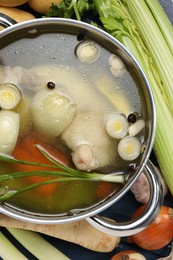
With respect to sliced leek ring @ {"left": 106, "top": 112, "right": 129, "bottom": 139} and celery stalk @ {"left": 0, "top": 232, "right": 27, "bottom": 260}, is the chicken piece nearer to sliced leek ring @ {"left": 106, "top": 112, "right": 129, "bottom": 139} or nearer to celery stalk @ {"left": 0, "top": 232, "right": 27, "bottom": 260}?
sliced leek ring @ {"left": 106, "top": 112, "right": 129, "bottom": 139}

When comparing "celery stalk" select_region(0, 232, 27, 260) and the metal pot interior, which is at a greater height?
the metal pot interior

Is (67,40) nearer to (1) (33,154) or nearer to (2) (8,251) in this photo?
(1) (33,154)

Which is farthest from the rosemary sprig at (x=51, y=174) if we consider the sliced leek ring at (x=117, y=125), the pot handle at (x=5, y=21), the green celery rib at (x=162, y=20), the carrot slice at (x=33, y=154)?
the green celery rib at (x=162, y=20)

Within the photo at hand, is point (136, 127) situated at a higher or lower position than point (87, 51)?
lower

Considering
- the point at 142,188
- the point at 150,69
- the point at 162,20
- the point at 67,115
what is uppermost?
the point at 162,20

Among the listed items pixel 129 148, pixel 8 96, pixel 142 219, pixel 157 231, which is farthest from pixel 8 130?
pixel 157 231

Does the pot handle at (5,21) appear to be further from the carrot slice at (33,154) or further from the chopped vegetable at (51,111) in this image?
the carrot slice at (33,154)

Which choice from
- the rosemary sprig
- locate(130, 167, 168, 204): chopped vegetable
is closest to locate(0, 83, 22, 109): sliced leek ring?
the rosemary sprig
